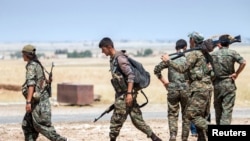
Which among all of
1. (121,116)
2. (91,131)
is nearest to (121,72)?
(121,116)

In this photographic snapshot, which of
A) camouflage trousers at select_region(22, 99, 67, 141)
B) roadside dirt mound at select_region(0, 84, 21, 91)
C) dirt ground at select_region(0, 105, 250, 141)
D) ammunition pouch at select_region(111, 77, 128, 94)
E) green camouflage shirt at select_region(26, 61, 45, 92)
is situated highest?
green camouflage shirt at select_region(26, 61, 45, 92)

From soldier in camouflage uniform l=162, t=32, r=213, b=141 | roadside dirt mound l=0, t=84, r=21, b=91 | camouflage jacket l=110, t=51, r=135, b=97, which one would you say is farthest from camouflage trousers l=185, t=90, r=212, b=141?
roadside dirt mound l=0, t=84, r=21, b=91

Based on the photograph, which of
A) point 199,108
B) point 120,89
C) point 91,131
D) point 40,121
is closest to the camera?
point 199,108

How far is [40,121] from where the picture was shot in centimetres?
920

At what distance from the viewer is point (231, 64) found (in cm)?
1039

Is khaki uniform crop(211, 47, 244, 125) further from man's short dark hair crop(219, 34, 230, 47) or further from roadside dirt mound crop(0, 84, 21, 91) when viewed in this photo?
roadside dirt mound crop(0, 84, 21, 91)

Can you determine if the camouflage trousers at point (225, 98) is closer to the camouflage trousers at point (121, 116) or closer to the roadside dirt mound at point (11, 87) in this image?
the camouflage trousers at point (121, 116)

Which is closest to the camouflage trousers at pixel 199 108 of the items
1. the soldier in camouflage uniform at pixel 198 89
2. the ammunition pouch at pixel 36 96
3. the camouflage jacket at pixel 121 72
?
the soldier in camouflage uniform at pixel 198 89

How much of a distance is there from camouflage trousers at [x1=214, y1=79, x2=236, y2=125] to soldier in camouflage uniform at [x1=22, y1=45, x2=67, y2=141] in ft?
9.57

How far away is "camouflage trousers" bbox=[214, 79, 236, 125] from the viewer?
1025 cm

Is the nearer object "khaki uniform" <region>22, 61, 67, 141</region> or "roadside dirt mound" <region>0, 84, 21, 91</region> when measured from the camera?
"khaki uniform" <region>22, 61, 67, 141</region>

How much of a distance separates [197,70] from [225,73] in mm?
1446

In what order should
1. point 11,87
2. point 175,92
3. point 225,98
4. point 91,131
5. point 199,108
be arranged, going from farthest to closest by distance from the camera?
point 11,87
point 91,131
point 225,98
point 175,92
point 199,108

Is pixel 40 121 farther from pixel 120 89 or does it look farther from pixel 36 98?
pixel 120 89
